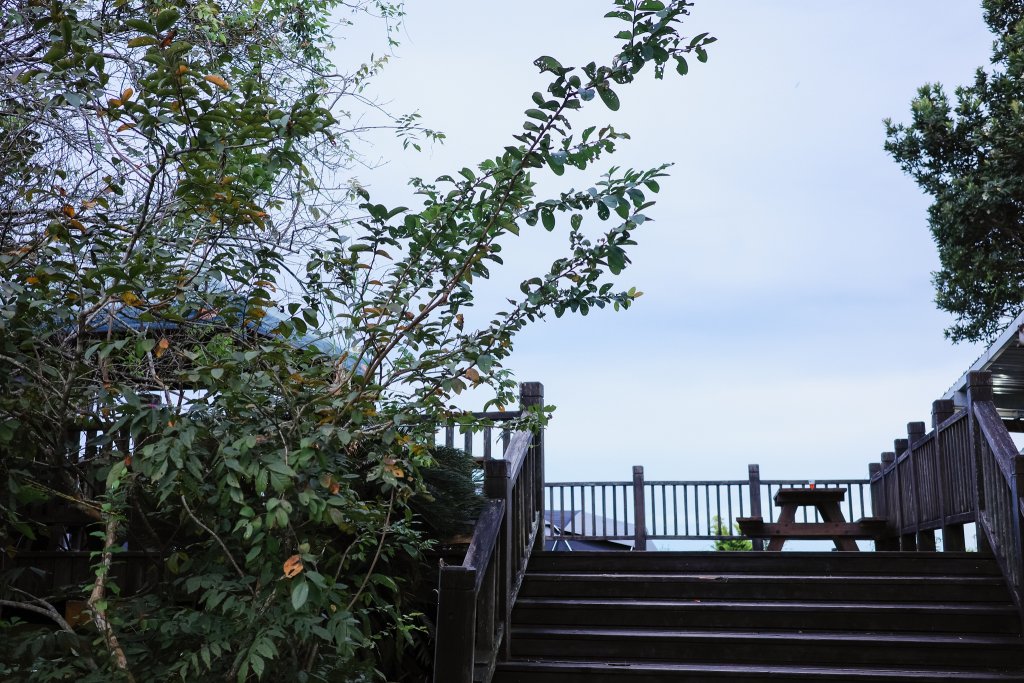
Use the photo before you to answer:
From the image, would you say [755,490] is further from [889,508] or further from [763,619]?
[763,619]

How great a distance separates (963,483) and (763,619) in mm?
2168

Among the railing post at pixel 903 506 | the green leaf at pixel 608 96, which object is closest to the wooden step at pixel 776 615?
the railing post at pixel 903 506

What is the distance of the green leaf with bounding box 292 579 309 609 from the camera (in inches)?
98.9

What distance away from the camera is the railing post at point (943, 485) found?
695 cm

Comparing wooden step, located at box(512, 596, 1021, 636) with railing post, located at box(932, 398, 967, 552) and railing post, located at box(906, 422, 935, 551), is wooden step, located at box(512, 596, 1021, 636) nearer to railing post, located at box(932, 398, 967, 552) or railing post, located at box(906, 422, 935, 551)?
railing post, located at box(932, 398, 967, 552)

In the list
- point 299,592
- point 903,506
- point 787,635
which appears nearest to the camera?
point 299,592

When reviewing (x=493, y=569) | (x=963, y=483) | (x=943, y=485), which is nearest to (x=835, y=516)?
(x=943, y=485)

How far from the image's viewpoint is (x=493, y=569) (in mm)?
4875

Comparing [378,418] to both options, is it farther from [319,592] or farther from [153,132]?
[153,132]

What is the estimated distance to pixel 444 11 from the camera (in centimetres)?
738

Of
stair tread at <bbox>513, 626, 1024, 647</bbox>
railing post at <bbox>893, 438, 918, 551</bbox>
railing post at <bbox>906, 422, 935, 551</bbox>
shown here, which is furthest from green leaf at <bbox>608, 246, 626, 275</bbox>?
railing post at <bbox>893, 438, 918, 551</bbox>

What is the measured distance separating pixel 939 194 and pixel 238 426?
13.4 m

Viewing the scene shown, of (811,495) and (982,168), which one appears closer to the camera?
(811,495)

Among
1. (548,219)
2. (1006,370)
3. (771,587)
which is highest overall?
(1006,370)
